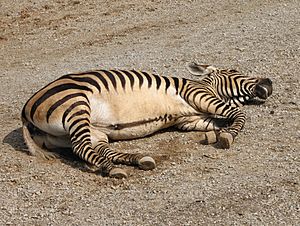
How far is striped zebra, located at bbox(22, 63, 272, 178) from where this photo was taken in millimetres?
7246

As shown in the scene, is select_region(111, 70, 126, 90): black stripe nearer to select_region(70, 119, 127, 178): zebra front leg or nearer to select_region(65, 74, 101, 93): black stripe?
select_region(65, 74, 101, 93): black stripe

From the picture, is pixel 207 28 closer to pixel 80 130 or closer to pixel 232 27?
pixel 232 27

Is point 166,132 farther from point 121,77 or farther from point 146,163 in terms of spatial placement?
point 146,163

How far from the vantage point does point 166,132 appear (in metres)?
8.30

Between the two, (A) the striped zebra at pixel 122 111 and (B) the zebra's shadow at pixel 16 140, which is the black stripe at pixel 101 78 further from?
(B) the zebra's shadow at pixel 16 140

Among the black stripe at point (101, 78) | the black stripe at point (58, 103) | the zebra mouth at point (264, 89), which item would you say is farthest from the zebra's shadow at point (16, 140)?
the zebra mouth at point (264, 89)

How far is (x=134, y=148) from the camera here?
782 centimetres

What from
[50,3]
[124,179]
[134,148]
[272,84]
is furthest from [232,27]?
[124,179]

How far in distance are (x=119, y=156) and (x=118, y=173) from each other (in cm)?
39

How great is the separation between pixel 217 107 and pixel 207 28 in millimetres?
4814

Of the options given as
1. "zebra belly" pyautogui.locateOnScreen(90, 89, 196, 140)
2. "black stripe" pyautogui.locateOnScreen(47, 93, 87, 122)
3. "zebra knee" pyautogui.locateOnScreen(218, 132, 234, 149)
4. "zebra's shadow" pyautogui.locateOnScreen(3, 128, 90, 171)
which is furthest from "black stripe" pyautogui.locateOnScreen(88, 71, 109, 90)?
"zebra knee" pyautogui.locateOnScreen(218, 132, 234, 149)

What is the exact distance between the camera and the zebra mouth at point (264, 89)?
8.89m

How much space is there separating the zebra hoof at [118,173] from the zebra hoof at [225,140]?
4.19 feet

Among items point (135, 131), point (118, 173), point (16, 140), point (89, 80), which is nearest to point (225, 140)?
point (135, 131)
